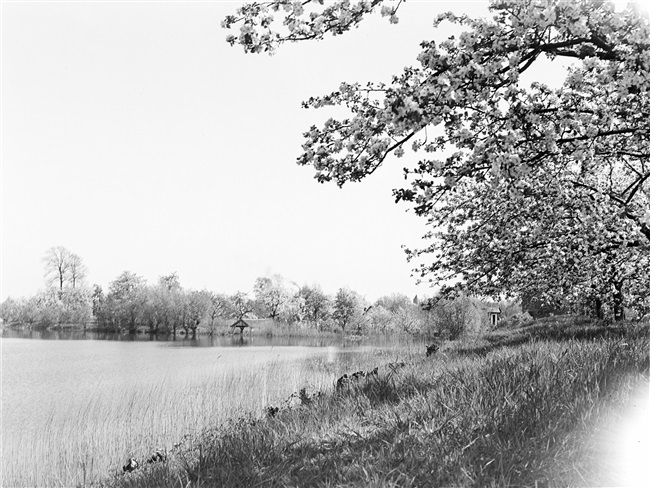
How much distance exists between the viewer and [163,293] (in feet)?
200

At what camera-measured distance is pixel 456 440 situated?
4.06 metres

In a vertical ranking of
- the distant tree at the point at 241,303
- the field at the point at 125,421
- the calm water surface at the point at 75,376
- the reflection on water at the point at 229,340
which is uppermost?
the distant tree at the point at 241,303

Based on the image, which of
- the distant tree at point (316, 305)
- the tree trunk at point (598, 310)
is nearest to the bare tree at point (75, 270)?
the distant tree at point (316, 305)

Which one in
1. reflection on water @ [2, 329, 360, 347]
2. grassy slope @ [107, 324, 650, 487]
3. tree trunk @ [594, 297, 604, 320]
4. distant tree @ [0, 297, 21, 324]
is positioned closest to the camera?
grassy slope @ [107, 324, 650, 487]

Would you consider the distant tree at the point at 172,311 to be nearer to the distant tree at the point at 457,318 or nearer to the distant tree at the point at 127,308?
the distant tree at the point at 127,308

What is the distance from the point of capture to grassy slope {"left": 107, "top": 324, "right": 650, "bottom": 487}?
3549 millimetres

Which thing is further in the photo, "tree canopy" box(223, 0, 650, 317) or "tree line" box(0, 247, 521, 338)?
"tree line" box(0, 247, 521, 338)

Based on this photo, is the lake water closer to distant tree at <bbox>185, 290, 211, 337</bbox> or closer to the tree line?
the tree line

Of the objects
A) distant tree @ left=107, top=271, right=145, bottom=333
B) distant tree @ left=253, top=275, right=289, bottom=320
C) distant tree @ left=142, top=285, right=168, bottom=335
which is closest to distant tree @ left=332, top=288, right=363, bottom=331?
distant tree @ left=253, top=275, right=289, bottom=320

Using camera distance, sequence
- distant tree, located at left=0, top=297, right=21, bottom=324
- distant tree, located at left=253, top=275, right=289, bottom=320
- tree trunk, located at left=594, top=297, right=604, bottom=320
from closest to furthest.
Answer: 1. tree trunk, located at left=594, top=297, right=604, bottom=320
2. distant tree, located at left=0, top=297, right=21, bottom=324
3. distant tree, located at left=253, top=275, right=289, bottom=320

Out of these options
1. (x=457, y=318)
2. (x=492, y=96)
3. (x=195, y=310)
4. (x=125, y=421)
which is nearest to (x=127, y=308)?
(x=195, y=310)

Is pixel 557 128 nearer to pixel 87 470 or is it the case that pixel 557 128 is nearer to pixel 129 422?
pixel 87 470

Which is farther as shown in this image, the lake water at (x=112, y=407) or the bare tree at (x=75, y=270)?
the bare tree at (x=75, y=270)

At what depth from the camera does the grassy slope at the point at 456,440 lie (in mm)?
3549
